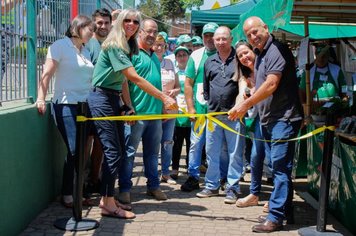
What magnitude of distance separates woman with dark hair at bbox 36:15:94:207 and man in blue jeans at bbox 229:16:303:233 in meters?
1.58

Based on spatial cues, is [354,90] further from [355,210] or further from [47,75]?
[47,75]

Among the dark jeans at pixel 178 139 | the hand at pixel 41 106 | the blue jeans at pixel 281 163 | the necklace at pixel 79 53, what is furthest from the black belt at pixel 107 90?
the dark jeans at pixel 178 139

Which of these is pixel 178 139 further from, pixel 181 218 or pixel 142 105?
pixel 181 218

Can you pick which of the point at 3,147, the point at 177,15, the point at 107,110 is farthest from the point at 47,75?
the point at 177,15

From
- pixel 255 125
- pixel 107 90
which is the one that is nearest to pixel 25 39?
pixel 107 90

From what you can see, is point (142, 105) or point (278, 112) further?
point (142, 105)

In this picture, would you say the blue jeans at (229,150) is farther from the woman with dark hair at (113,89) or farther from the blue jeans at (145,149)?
the woman with dark hair at (113,89)

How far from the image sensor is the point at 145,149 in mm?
5984

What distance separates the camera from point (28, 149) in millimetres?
4711

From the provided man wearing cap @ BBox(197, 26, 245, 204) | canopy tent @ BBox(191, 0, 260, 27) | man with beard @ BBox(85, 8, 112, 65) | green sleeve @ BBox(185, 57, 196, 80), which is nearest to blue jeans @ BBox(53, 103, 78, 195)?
man with beard @ BBox(85, 8, 112, 65)

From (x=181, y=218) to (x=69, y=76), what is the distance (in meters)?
1.85

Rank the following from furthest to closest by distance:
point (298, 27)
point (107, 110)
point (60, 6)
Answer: point (298, 27) → point (60, 6) → point (107, 110)

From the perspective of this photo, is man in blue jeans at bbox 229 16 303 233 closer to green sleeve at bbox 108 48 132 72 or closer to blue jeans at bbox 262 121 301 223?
blue jeans at bbox 262 121 301 223

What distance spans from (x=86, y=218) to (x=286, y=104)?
7.44 ft
